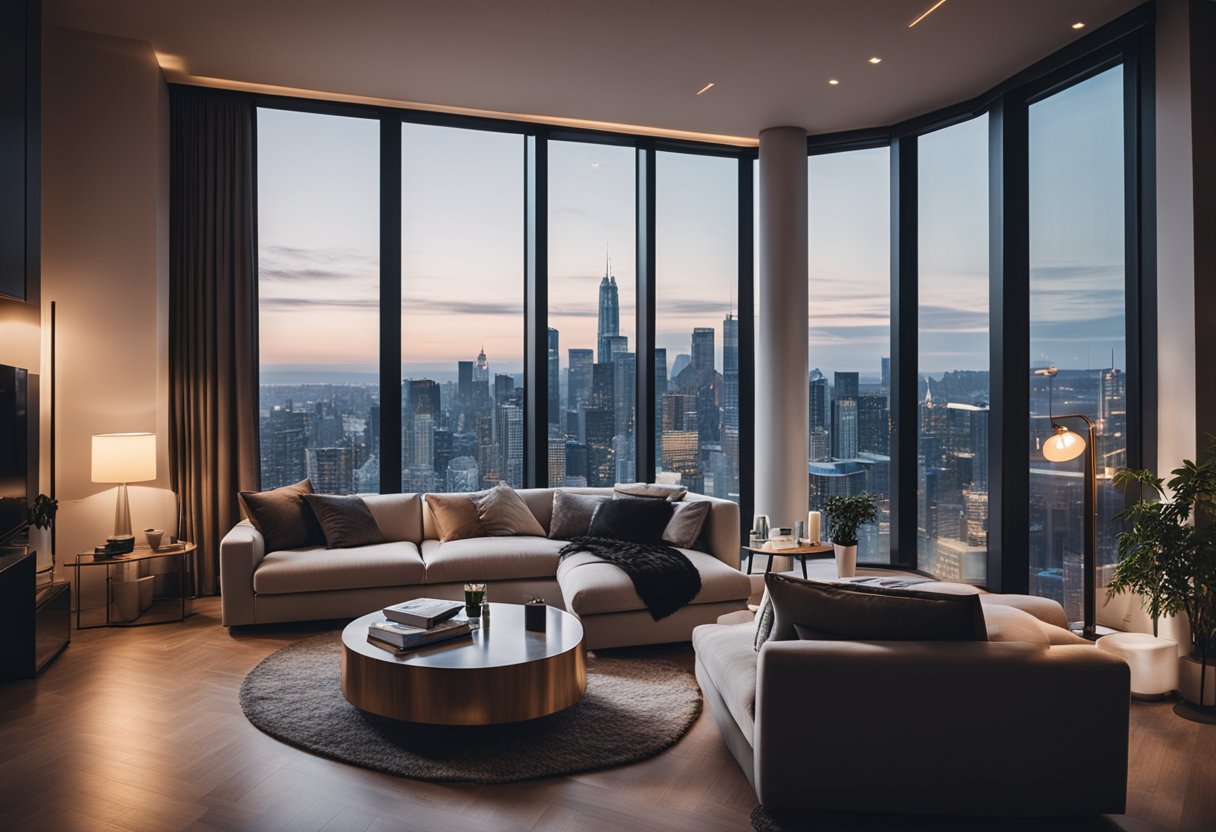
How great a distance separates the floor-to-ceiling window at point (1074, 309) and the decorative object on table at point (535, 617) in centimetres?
320

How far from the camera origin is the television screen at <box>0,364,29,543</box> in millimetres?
3629

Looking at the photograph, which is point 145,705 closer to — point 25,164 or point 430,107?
point 25,164

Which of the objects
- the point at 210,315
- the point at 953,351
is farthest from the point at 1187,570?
the point at 210,315

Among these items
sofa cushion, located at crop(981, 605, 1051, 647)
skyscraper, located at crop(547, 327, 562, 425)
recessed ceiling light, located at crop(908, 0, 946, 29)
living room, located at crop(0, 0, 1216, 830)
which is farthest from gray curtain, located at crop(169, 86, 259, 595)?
sofa cushion, located at crop(981, 605, 1051, 647)

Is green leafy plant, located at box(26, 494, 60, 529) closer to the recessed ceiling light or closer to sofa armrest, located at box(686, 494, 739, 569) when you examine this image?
sofa armrest, located at box(686, 494, 739, 569)

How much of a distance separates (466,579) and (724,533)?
1.61 m

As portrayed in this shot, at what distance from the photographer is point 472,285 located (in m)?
5.86

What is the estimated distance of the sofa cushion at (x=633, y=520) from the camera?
16.3 feet

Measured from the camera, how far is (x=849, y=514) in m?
4.72

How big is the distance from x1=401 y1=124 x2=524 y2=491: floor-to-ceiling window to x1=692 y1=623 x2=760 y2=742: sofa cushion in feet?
9.86

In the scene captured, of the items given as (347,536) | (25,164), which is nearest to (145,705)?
(347,536)

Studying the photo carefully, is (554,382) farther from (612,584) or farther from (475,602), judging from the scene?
(475,602)

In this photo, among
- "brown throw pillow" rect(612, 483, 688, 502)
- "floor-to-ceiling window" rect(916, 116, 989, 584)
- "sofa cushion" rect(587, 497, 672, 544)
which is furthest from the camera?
"floor-to-ceiling window" rect(916, 116, 989, 584)

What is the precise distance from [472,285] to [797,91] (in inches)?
105
